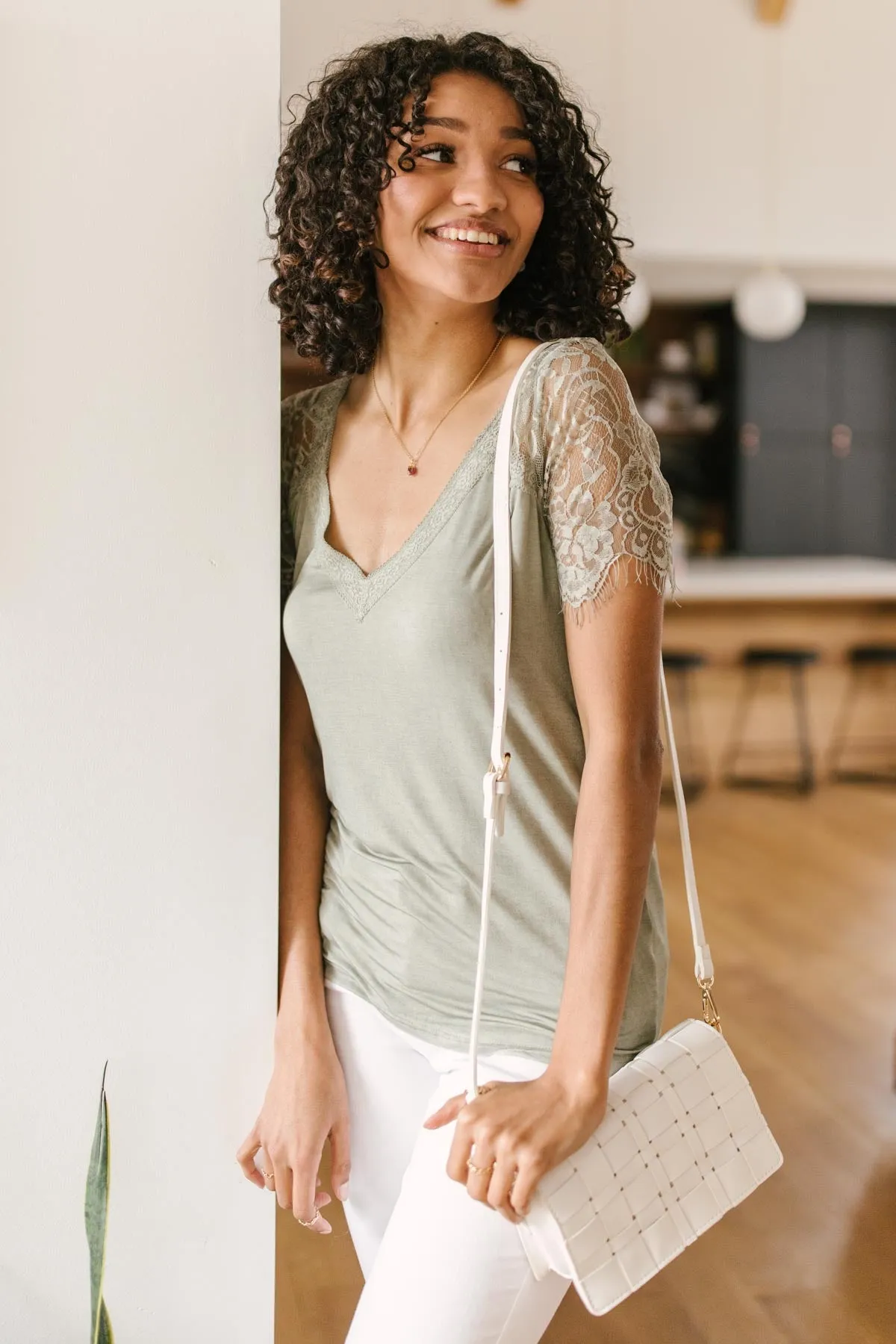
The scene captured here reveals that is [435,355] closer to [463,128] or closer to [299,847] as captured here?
[463,128]

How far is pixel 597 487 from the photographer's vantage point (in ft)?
3.89

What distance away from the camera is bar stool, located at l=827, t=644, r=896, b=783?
6949mm

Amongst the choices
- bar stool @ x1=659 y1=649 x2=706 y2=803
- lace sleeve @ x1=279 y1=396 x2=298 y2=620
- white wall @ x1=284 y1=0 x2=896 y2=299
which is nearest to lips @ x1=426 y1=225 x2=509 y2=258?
lace sleeve @ x1=279 y1=396 x2=298 y2=620

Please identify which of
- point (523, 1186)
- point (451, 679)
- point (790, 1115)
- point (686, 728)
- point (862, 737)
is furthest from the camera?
point (862, 737)

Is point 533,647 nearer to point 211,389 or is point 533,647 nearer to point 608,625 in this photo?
point 608,625

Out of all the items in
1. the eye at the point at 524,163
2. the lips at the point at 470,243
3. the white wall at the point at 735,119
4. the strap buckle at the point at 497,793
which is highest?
the white wall at the point at 735,119

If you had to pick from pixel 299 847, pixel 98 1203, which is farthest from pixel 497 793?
pixel 98 1203

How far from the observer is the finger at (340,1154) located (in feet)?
4.58

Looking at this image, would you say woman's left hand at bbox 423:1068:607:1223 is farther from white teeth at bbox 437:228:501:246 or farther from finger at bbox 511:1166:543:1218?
white teeth at bbox 437:228:501:246

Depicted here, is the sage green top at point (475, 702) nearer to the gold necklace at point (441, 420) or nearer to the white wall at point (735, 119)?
the gold necklace at point (441, 420)

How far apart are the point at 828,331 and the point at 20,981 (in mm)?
8185

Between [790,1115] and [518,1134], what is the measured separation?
2.26 metres

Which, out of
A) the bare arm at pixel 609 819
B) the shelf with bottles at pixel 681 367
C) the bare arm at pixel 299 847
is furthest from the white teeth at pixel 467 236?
the shelf with bottles at pixel 681 367

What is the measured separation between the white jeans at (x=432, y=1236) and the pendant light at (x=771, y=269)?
18.5 ft
